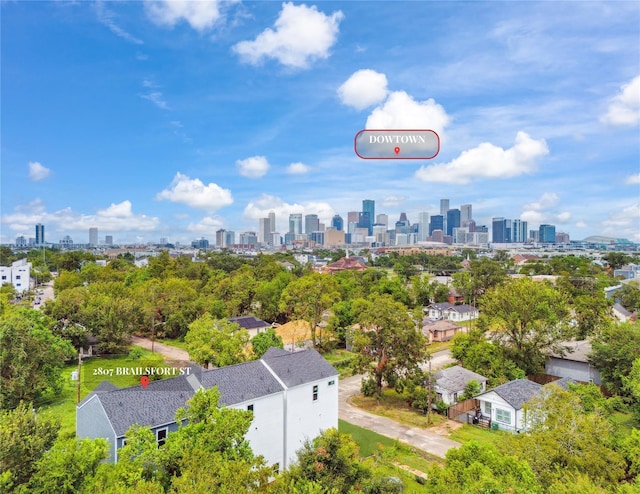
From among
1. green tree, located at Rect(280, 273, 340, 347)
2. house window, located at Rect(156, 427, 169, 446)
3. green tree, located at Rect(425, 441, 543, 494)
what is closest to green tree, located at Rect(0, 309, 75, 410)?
house window, located at Rect(156, 427, 169, 446)

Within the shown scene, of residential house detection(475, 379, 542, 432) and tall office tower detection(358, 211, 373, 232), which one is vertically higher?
tall office tower detection(358, 211, 373, 232)

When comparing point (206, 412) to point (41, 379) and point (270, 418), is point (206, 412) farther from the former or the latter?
point (41, 379)

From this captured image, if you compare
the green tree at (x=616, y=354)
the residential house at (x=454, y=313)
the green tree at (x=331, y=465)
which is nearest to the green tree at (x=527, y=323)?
the green tree at (x=616, y=354)

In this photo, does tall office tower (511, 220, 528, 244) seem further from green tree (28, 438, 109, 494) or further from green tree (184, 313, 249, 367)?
green tree (28, 438, 109, 494)

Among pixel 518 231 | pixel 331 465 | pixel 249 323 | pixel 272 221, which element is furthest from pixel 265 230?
pixel 331 465

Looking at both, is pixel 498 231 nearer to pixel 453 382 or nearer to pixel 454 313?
pixel 454 313

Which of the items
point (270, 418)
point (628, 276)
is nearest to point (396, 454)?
point (270, 418)

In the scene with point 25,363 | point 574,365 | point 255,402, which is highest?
point 255,402
